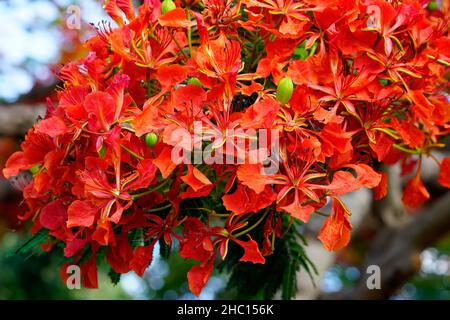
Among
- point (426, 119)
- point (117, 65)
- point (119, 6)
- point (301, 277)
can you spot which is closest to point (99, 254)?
point (117, 65)

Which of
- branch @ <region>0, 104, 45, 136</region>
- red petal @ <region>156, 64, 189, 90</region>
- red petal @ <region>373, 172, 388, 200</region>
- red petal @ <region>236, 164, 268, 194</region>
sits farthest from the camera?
branch @ <region>0, 104, 45, 136</region>

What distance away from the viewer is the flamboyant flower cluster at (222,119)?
1.05 metres

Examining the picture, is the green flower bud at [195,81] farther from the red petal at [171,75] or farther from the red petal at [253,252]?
the red petal at [253,252]

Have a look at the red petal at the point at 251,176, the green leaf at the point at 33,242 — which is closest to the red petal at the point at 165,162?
the red petal at the point at 251,176

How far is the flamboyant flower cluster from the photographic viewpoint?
1049 millimetres

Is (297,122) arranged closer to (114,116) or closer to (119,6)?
(114,116)

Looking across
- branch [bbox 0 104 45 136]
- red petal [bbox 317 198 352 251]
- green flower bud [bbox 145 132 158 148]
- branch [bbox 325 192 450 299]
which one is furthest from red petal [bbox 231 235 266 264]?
branch [bbox 0 104 45 136]

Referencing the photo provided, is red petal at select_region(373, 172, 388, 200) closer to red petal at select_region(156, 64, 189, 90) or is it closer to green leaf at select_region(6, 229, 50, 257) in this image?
red petal at select_region(156, 64, 189, 90)

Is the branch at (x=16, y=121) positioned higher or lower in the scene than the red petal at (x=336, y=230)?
lower

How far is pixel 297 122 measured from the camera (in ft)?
3.51

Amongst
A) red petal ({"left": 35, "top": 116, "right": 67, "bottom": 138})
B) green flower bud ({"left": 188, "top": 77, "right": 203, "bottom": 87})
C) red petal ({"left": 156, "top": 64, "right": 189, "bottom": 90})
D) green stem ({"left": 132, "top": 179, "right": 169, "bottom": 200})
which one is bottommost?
green stem ({"left": 132, "top": 179, "right": 169, "bottom": 200})

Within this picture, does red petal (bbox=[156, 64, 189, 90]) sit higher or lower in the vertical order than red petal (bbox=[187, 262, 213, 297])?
higher

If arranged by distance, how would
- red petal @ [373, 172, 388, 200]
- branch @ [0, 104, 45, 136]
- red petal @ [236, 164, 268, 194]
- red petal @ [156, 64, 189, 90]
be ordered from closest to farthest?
red petal @ [236, 164, 268, 194] → red petal @ [156, 64, 189, 90] → red petal @ [373, 172, 388, 200] → branch @ [0, 104, 45, 136]
